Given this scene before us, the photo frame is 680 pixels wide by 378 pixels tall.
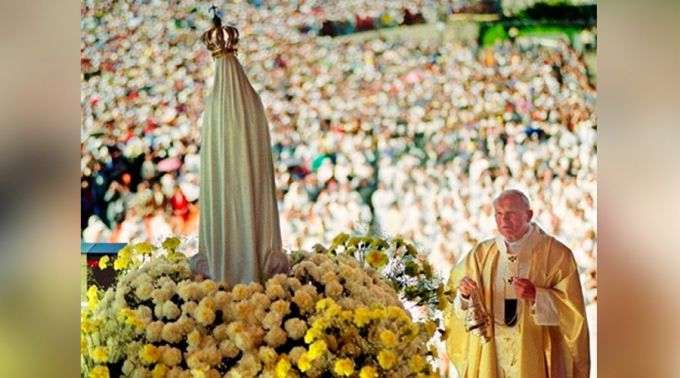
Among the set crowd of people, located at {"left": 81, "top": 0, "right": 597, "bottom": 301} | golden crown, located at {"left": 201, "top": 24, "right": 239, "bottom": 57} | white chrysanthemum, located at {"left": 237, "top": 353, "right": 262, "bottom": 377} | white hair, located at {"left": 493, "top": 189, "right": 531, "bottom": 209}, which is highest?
golden crown, located at {"left": 201, "top": 24, "right": 239, "bottom": 57}

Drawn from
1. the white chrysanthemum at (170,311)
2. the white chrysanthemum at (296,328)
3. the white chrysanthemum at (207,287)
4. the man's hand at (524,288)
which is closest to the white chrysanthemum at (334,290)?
the white chrysanthemum at (296,328)

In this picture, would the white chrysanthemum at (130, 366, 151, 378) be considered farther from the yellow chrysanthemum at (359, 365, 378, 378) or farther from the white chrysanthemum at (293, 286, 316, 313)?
the yellow chrysanthemum at (359, 365, 378, 378)

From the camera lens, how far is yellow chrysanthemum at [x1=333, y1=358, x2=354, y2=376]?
2.58 metres

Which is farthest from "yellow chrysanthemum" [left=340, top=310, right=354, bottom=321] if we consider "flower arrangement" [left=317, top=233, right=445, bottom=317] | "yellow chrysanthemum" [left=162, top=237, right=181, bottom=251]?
"yellow chrysanthemum" [left=162, top=237, right=181, bottom=251]

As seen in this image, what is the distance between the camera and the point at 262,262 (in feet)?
9.05

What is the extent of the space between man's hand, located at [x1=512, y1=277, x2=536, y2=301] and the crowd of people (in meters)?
0.17

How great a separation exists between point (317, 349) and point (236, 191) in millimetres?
549

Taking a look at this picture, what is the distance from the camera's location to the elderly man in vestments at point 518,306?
2.80m

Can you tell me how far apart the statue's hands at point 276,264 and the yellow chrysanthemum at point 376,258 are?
0.25m

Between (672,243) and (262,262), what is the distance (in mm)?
1179

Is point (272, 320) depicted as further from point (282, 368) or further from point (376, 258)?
point (376, 258)

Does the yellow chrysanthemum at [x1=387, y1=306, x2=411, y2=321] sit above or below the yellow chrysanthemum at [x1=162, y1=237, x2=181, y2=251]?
below

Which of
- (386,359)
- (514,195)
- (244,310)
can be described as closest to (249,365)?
(244,310)

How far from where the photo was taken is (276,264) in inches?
109
